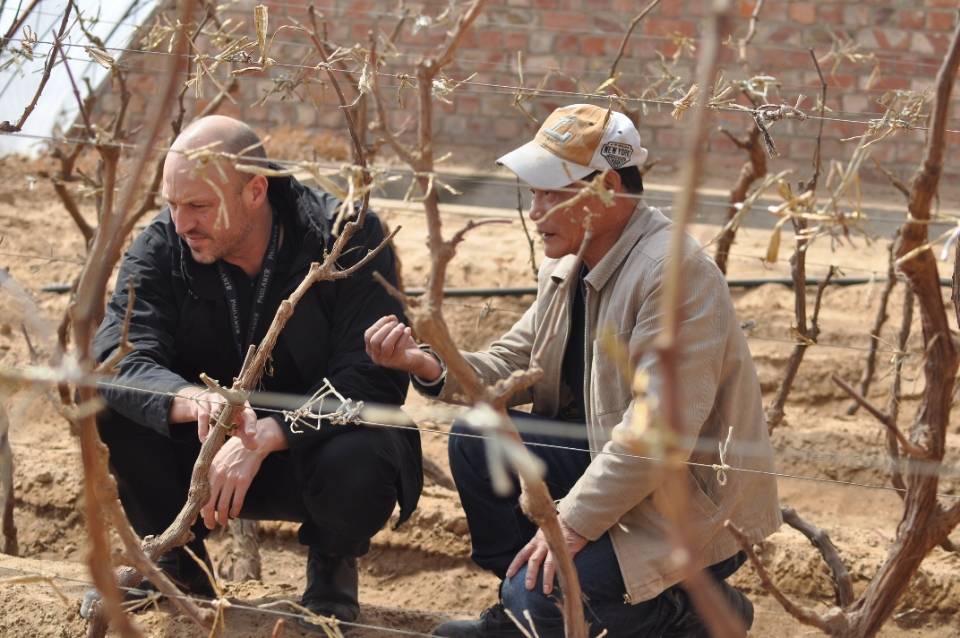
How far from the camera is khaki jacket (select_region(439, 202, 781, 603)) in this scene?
2.29m

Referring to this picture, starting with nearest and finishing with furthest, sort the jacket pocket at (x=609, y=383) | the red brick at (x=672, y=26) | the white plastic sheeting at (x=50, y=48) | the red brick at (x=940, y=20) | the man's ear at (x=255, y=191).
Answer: the jacket pocket at (x=609, y=383)
the man's ear at (x=255, y=191)
the white plastic sheeting at (x=50, y=48)
the red brick at (x=940, y=20)
the red brick at (x=672, y=26)

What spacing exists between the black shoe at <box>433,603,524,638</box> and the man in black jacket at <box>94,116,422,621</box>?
23 centimetres

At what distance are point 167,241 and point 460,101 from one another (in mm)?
4118

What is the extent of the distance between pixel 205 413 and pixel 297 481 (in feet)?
1.10

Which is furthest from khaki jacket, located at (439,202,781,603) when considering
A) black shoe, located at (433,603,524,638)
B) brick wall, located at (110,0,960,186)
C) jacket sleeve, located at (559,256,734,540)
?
brick wall, located at (110,0,960,186)

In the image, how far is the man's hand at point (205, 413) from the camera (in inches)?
94.7

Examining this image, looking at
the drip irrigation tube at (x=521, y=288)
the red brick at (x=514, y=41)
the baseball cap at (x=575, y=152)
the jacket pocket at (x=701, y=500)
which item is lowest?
the jacket pocket at (x=701, y=500)

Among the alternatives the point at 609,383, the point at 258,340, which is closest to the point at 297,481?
the point at 258,340

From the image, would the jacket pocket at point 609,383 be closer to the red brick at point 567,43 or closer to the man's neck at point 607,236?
the man's neck at point 607,236

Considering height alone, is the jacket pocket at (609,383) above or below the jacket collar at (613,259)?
below

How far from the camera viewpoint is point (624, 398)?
240 cm

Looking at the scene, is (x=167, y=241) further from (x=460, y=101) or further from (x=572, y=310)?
(x=460, y=101)

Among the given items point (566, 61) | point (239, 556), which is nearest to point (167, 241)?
point (239, 556)

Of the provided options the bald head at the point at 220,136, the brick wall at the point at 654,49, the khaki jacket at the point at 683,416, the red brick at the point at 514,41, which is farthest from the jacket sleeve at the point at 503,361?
the red brick at the point at 514,41
